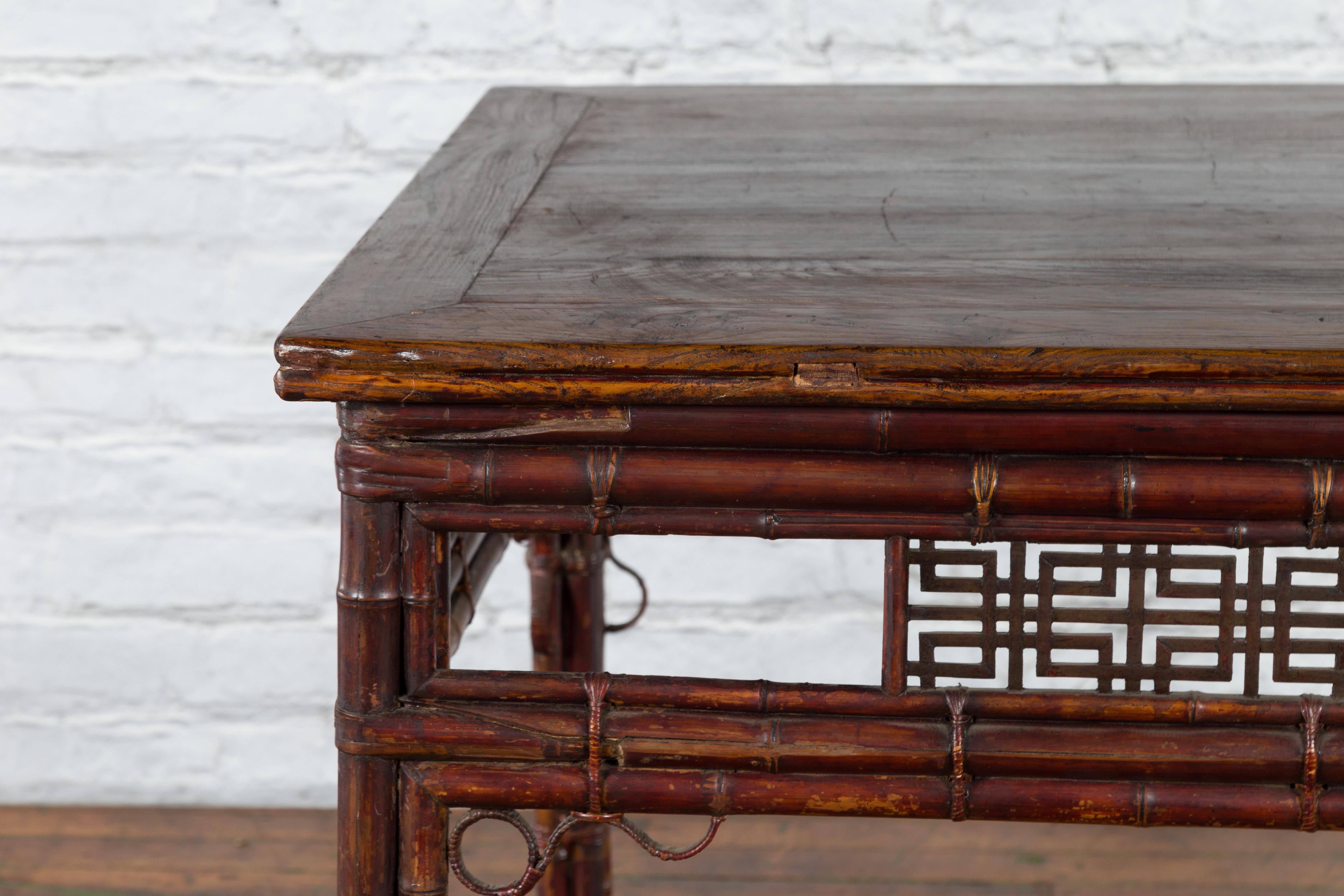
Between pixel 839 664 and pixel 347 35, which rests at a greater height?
pixel 347 35

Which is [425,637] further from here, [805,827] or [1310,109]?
[805,827]

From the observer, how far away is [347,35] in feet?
5.04

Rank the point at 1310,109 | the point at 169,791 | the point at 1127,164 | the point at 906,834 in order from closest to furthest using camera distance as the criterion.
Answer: the point at 1127,164, the point at 1310,109, the point at 906,834, the point at 169,791

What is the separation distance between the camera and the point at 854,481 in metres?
0.62

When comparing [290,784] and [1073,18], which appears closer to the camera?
[1073,18]

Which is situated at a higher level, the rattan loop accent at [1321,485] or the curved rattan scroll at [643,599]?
the rattan loop accent at [1321,485]

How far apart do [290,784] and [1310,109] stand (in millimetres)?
1357

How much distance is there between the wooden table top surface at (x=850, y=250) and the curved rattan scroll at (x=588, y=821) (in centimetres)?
16

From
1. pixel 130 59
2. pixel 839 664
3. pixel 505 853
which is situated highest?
pixel 130 59

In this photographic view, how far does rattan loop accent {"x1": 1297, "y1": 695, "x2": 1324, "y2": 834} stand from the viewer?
25.1 inches

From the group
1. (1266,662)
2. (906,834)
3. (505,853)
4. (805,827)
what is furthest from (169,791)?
(1266,662)

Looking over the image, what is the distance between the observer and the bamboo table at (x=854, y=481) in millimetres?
591

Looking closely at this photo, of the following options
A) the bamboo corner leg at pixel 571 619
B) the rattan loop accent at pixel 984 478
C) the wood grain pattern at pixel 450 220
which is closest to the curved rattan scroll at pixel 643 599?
the bamboo corner leg at pixel 571 619

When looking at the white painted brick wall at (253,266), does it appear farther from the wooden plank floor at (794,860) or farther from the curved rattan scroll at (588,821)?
the curved rattan scroll at (588,821)
